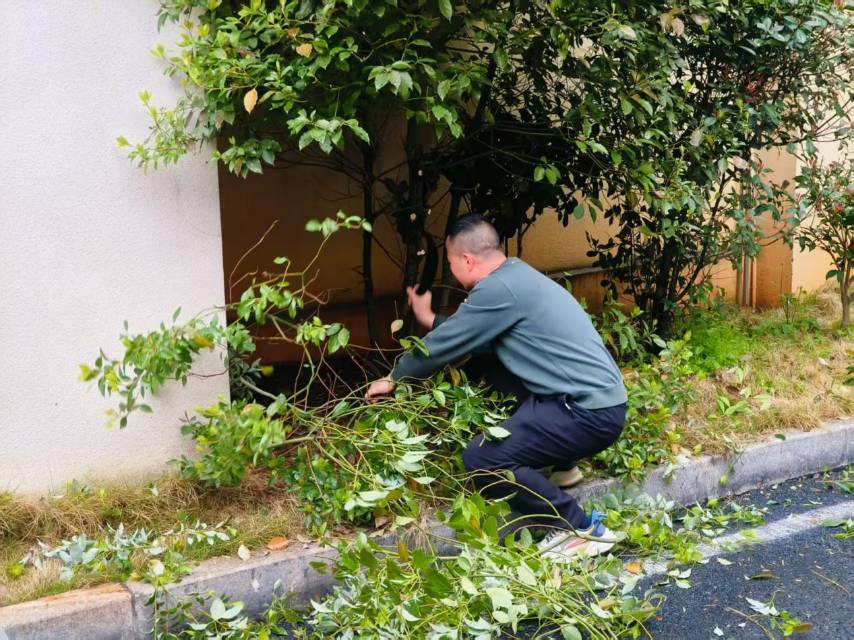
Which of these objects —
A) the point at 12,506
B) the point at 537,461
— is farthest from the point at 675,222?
the point at 12,506

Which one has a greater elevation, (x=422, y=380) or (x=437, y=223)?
(x=437, y=223)

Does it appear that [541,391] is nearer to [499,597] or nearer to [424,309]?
[424,309]

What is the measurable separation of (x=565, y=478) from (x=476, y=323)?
985 mm

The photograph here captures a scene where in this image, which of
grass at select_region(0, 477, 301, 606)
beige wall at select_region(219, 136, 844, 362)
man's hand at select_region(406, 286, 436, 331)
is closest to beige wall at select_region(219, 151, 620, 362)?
beige wall at select_region(219, 136, 844, 362)

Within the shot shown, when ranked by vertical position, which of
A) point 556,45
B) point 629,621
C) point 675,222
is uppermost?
point 556,45

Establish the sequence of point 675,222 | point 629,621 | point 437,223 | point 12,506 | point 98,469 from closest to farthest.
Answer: point 629,621, point 12,506, point 98,469, point 675,222, point 437,223

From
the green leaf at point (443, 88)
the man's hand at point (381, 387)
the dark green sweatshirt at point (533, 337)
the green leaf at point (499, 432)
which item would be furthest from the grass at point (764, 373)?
the green leaf at point (443, 88)

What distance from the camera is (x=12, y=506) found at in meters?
3.95

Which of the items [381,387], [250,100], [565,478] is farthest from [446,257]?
[250,100]

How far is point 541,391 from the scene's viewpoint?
14.0 ft

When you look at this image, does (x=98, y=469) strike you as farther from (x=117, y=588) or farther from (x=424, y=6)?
(x=424, y=6)

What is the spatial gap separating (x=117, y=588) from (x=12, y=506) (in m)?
0.73

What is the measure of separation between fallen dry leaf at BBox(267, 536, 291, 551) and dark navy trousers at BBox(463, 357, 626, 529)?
885mm

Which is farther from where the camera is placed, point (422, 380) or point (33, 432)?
point (422, 380)
